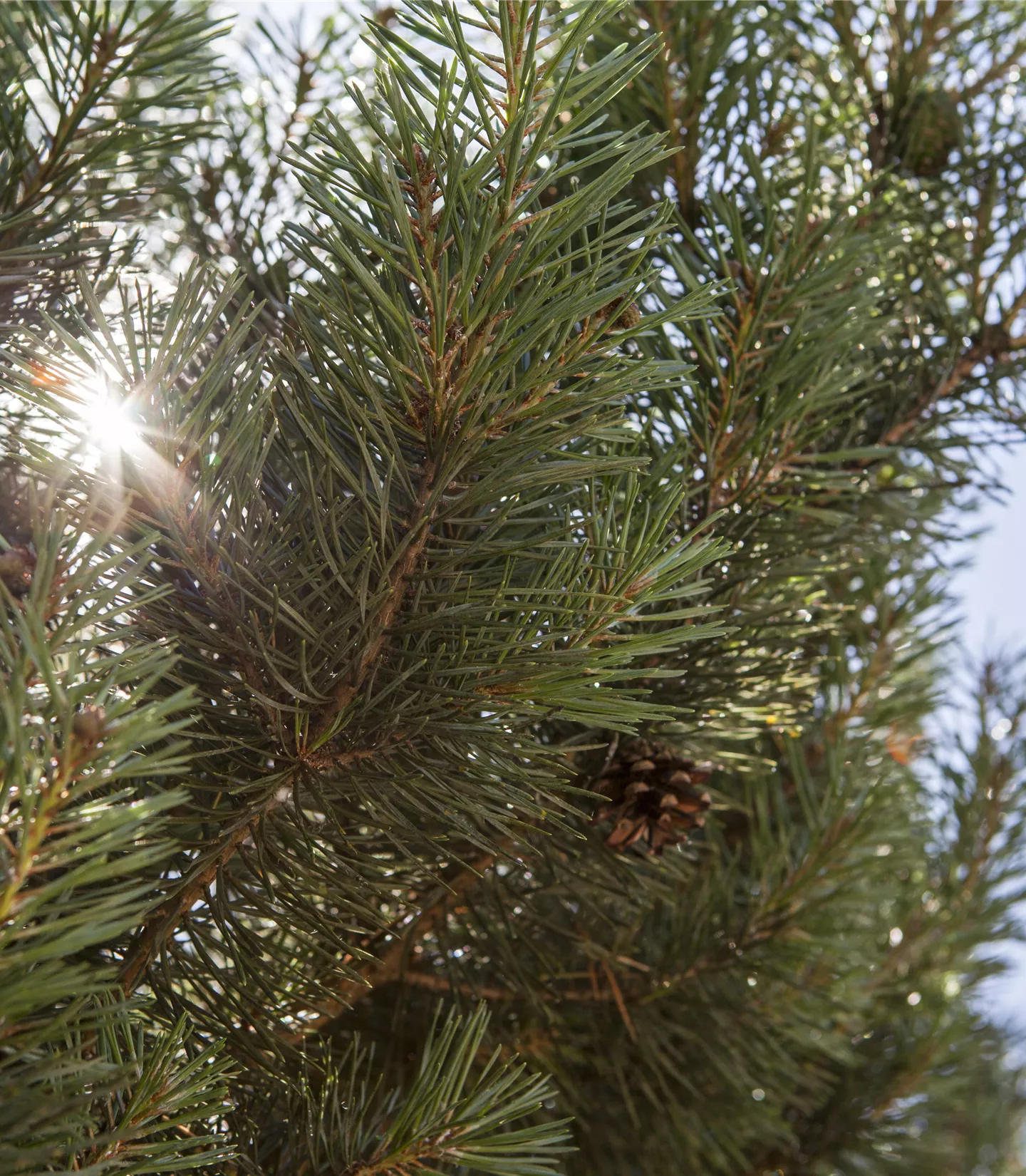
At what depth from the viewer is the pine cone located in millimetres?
490

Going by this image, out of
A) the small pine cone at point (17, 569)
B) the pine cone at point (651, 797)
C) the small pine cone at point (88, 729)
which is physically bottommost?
the small pine cone at point (88, 729)

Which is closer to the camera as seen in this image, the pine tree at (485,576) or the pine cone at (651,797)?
the pine tree at (485,576)

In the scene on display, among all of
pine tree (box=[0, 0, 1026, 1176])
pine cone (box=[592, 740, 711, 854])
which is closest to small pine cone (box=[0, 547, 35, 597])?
pine tree (box=[0, 0, 1026, 1176])

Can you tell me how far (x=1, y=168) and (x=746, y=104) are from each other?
1.28ft

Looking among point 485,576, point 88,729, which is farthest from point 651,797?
point 88,729

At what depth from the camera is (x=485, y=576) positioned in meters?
0.40

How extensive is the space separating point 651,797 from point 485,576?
0.16m

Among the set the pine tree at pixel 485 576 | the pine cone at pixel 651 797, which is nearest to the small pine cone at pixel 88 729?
the pine tree at pixel 485 576

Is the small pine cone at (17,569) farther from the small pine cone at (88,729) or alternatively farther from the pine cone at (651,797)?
the pine cone at (651,797)

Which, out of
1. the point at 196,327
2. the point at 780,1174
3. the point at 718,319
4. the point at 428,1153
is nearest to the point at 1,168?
the point at 196,327

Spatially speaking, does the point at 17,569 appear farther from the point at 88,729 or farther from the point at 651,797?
the point at 651,797

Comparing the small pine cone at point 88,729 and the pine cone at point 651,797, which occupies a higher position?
the pine cone at point 651,797

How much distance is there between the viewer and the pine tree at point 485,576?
327mm

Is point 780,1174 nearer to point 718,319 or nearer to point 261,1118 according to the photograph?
point 261,1118
